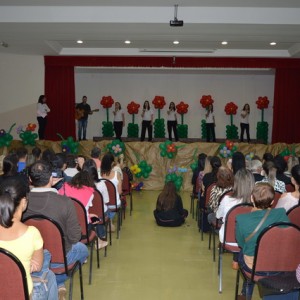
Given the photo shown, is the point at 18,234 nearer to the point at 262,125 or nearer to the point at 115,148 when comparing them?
the point at 115,148

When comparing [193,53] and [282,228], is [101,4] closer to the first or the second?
[193,53]

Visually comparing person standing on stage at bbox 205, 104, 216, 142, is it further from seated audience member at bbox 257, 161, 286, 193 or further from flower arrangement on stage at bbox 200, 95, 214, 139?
seated audience member at bbox 257, 161, 286, 193

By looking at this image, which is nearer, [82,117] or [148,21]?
[148,21]

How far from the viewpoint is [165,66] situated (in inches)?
425

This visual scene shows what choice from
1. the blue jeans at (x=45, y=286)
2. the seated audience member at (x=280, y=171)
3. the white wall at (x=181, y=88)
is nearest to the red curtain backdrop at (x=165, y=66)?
the white wall at (x=181, y=88)

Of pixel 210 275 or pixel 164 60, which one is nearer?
pixel 210 275

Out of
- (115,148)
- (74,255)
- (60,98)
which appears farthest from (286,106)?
(74,255)

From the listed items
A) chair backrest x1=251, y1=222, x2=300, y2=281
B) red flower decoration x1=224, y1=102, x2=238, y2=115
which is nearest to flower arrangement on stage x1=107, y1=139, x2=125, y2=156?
red flower decoration x1=224, y1=102, x2=238, y2=115

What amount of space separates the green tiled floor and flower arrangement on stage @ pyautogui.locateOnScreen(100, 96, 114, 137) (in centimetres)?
658

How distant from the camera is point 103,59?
10688mm

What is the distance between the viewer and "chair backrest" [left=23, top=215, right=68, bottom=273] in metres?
2.83

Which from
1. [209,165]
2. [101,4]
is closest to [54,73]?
[101,4]

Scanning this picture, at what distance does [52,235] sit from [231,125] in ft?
33.9

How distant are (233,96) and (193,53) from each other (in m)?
3.36
